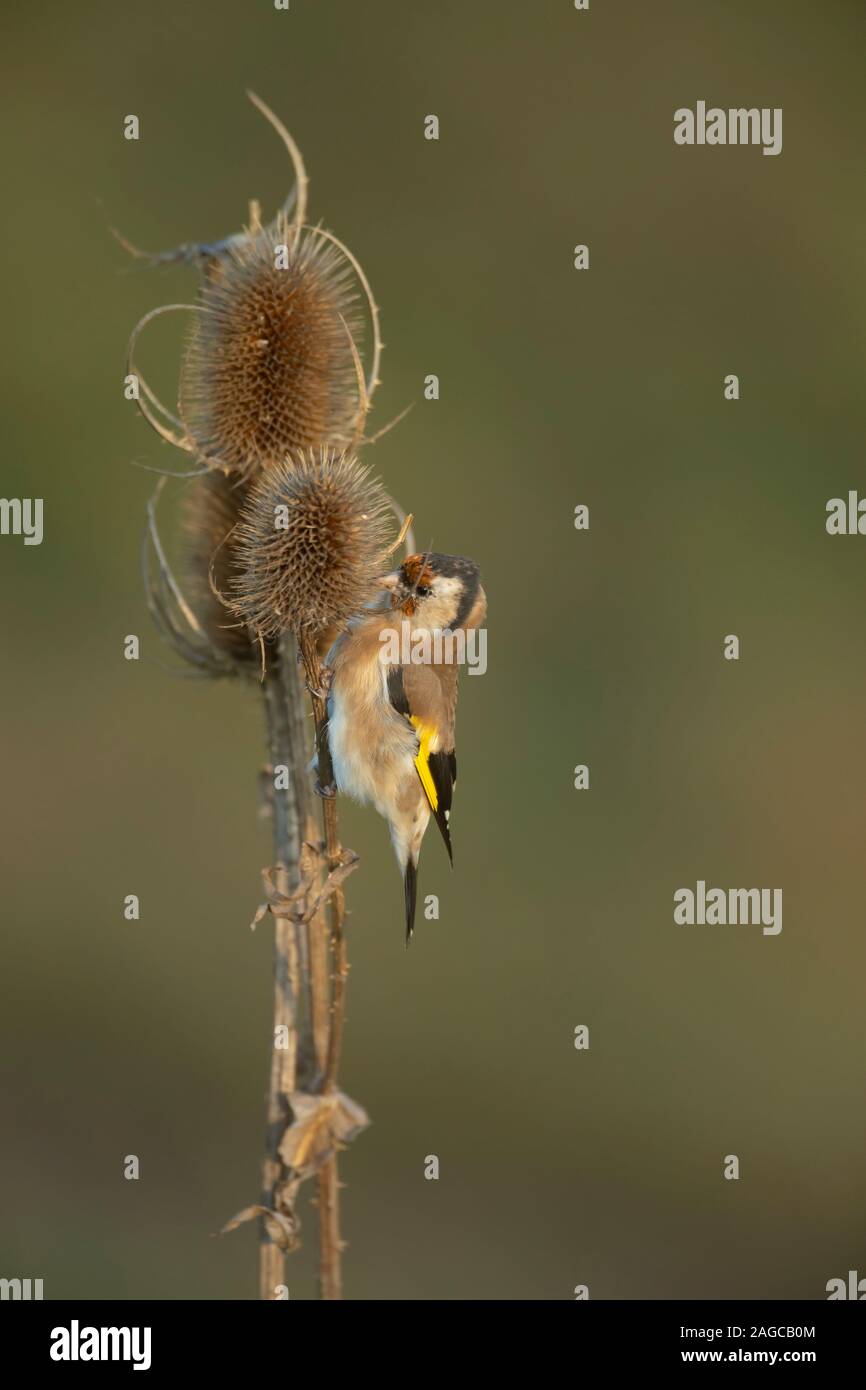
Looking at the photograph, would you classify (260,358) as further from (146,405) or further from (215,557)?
(215,557)

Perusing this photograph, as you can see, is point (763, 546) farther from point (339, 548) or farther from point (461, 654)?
point (339, 548)

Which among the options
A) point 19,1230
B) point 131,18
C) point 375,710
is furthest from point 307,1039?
point 131,18

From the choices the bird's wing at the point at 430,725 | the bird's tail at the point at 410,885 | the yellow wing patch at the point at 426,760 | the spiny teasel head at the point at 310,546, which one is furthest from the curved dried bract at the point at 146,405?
the bird's tail at the point at 410,885

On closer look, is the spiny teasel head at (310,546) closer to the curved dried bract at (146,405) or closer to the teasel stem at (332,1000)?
the teasel stem at (332,1000)

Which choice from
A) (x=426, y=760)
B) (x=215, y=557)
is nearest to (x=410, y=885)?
(x=426, y=760)

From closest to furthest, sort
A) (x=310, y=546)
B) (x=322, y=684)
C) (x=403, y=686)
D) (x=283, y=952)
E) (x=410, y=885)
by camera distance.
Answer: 1. (x=310, y=546)
2. (x=322, y=684)
3. (x=283, y=952)
4. (x=403, y=686)
5. (x=410, y=885)

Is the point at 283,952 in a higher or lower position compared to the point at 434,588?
lower

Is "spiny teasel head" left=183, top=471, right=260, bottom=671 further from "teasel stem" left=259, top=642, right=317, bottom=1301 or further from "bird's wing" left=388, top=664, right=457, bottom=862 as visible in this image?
"bird's wing" left=388, top=664, right=457, bottom=862
